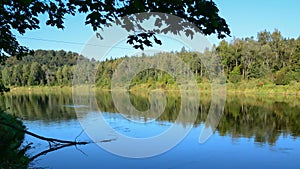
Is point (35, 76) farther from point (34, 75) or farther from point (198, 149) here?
point (198, 149)

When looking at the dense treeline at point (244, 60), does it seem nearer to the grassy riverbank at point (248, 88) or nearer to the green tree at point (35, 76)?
the grassy riverbank at point (248, 88)

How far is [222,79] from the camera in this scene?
1877 inches

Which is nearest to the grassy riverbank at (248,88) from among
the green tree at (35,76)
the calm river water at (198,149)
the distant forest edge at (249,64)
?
the distant forest edge at (249,64)

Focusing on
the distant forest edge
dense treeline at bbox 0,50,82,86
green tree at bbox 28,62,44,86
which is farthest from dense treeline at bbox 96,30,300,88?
green tree at bbox 28,62,44,86

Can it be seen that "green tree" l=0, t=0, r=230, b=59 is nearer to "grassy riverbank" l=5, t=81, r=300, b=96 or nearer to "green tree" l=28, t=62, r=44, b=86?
"grassy riverbank" l=5, t=81, r=300, b=96

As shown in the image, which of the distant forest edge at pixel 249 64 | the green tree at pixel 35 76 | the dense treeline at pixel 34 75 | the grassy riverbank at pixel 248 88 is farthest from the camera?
the green tree at pixel 35 76

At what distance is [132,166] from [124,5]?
613 cm

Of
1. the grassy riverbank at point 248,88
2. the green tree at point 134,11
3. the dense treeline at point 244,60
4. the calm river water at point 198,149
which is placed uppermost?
the dense treeline at point 244,60

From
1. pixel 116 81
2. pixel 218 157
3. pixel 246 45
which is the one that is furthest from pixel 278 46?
pixel 218 157

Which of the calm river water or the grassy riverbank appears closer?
the calm river water

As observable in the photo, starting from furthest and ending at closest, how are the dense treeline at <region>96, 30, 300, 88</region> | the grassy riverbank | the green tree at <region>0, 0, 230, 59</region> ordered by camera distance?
1. the dense treeline at <region>96, 30, 300, 88</region>
2. the grassy riverbank
3. the green tree at <region>0, 0, 230, 59</region>

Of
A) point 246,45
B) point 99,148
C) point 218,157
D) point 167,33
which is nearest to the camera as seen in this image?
point 167,33

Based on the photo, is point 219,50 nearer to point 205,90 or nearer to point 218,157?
point 205,90

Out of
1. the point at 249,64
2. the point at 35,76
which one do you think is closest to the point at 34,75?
the point at 35,76
